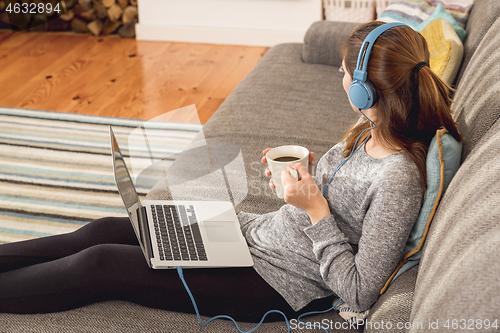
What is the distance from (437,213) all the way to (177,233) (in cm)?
57

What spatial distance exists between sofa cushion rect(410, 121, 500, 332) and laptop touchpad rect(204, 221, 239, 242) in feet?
1.47

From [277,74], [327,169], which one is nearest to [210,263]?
[327,169]

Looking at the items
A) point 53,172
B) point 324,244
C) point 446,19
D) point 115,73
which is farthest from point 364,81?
point 115,73

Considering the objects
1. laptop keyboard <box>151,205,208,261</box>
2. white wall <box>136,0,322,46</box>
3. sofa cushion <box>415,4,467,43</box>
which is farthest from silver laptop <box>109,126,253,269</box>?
white wall <box>136,0,322,46</box>

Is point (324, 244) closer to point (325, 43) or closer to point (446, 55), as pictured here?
point (446, 55)

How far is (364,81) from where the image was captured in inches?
32.5

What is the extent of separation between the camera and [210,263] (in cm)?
98

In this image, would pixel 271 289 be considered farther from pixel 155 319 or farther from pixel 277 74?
pixel 277 74

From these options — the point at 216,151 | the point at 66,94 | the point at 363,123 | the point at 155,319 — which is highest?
the point at 363,123

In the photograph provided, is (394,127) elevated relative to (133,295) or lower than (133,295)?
elevated

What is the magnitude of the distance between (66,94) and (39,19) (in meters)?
1.51

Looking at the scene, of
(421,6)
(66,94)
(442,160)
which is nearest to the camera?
(442,160)

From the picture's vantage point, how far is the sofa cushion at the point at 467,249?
20.9 inches

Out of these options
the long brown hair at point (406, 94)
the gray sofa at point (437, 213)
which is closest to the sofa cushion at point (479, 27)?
the gray sofa at point (437, 213)
